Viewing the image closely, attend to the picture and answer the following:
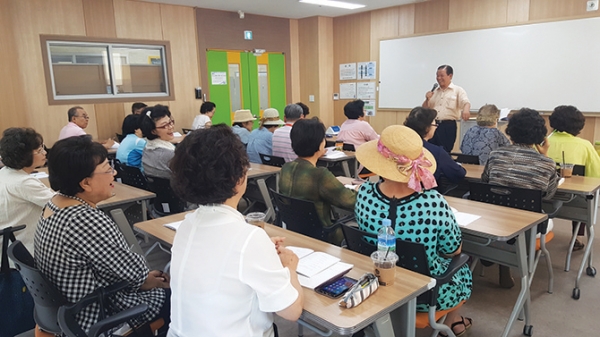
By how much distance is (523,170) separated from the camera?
2736 mm

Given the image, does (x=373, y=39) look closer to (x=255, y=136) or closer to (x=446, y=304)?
(x=255, y=136)

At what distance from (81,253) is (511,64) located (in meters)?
6.84

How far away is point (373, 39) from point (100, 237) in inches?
304

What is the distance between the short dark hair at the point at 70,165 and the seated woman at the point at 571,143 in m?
3.32

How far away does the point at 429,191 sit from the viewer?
5.95 feet

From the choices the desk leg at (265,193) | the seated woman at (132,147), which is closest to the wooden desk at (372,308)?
the desk leg at (265,193)

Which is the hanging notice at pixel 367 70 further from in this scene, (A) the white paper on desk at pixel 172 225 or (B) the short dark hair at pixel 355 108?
(A) the white paper on desk at pixel 172 225

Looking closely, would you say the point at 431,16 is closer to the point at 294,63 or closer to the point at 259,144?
the point at 294,63

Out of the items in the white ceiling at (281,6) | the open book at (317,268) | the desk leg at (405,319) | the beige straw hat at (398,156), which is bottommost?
the desk leg at (405,319)

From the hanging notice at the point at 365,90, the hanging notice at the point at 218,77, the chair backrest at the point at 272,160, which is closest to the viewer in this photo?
the chair backrest at the point at 272,160

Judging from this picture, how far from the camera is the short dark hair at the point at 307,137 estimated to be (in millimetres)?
2453

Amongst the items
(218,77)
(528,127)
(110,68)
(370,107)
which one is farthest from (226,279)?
(370,107)

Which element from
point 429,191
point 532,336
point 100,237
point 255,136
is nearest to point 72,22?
point 255,136

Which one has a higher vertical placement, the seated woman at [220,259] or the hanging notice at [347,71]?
the hanging notice at [347,71]
